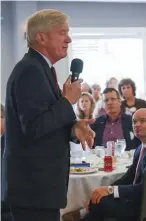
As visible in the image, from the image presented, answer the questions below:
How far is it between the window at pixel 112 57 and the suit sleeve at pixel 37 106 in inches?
199

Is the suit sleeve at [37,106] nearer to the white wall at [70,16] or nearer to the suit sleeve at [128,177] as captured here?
the suit sleeve at [128,177]

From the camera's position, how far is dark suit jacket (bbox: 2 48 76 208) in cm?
138

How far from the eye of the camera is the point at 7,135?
4.75ft

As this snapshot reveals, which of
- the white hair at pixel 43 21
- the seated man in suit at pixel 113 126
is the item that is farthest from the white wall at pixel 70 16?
the white hair at pixel 43 21

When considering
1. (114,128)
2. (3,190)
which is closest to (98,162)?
(114,128)

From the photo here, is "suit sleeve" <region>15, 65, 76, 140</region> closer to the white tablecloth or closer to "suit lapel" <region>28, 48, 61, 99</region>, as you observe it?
"suit lapel" <region>28, 48, 61, 99</region>

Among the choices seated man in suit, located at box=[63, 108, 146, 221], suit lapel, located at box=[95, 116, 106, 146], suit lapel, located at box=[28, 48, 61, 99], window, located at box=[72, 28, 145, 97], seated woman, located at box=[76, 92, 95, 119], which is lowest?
seated man in suit, located at box=[63, 108, 146, 221]

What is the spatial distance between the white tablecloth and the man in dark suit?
3.95 ft

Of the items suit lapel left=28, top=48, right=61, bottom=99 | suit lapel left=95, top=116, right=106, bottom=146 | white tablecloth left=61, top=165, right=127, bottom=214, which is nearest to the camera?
suit lapel left=28, top=48, right=61, bottom=99

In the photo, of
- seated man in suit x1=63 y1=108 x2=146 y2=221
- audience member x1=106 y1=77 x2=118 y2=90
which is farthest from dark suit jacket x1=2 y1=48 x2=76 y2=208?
audience member x1=106 y1=77 x2=118 y2=90

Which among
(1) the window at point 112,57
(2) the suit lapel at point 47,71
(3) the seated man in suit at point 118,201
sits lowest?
(3) the seated man in suit at point 118,201

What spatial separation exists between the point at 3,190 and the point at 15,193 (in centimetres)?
7

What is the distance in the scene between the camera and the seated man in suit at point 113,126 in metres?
3.88

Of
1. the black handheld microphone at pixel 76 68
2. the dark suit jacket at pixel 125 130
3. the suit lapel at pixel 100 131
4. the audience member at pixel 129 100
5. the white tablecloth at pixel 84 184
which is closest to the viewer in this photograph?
the black handheld microphone at pixel 76 68
